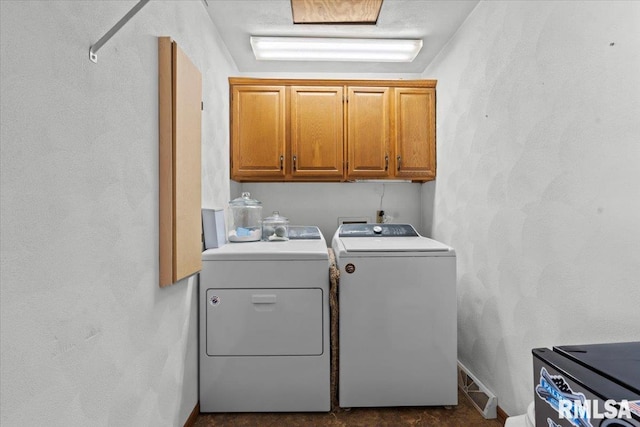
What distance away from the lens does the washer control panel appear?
2684 mm

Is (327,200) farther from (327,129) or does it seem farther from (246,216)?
(246,216)

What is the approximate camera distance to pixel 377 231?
269cm

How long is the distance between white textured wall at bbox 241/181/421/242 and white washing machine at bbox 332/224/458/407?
3.98ft

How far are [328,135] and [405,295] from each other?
57.5 inches

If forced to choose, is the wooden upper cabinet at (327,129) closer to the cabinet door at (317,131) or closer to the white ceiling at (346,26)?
the cabinet door at (317,131)

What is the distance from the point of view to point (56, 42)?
89 cm

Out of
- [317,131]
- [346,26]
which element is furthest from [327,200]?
[346,26]

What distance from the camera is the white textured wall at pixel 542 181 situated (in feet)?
3.88

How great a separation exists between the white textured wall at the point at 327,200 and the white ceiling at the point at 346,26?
3.74 feet

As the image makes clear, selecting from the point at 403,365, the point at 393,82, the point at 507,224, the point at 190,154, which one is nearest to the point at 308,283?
the point at 403,365

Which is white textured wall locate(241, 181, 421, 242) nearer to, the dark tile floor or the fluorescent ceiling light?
the fluorescent ceiling light

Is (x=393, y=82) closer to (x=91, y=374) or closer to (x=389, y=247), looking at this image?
(x=389, y=247)

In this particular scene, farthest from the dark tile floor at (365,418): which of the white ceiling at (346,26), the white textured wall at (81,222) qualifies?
the white ceiling at (346,26)

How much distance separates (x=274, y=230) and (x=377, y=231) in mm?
807
